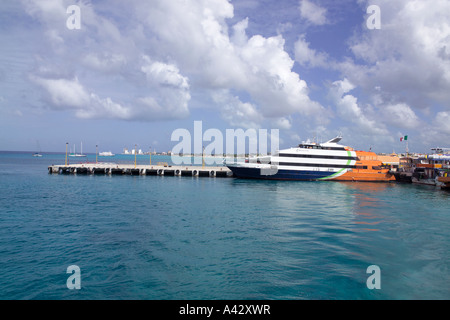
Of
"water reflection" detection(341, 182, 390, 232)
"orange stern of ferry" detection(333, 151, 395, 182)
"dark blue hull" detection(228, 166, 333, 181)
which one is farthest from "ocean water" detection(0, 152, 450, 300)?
"orange stern of ferry" detection(333, 151, 395, 182)

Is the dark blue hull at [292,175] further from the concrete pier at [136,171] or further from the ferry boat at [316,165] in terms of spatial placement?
the concrete pier at [136,171]

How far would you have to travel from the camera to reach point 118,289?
9727mm

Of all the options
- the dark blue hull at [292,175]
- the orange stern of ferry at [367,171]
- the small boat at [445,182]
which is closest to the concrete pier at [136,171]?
the dark blue hull at [292,175]

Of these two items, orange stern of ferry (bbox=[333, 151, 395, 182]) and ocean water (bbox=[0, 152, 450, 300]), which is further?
orange stern of ferry (bbox=[333, 151, 395, 182])

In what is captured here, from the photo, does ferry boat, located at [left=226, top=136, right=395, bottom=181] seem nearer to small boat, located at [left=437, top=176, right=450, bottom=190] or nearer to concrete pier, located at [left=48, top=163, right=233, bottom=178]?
concrete pier, located at [left=48, top=163, right=233, bottom=178]

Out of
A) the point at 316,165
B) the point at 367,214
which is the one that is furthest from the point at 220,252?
the point at 316,165

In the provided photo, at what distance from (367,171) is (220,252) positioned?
49.6m

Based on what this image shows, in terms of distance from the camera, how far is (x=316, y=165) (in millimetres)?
51812

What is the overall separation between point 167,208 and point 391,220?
1865cm

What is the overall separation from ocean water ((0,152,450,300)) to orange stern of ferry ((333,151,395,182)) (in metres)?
28.8

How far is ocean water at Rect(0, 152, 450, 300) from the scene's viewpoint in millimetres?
9859

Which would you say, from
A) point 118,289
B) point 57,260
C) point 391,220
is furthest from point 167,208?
point 391,220

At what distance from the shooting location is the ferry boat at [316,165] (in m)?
51.4
